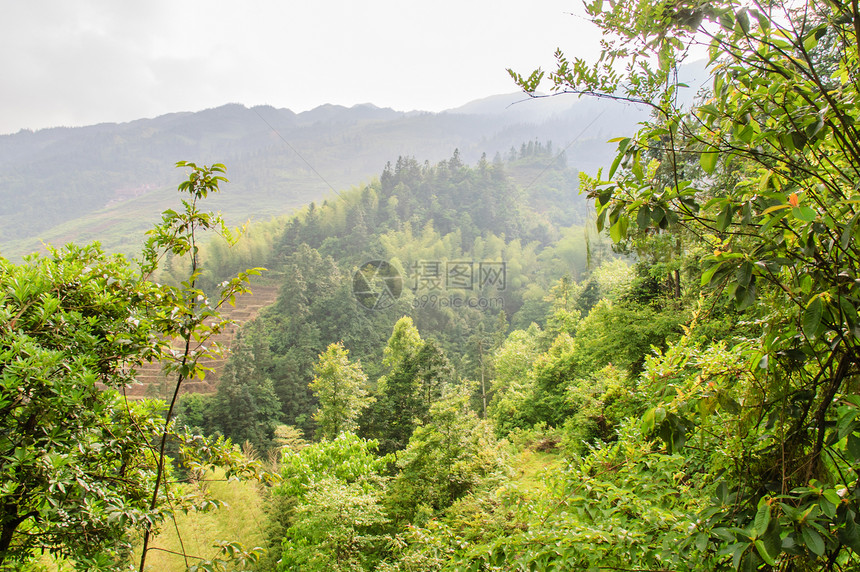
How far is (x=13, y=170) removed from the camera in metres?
124

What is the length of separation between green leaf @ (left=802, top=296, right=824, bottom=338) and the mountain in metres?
87.8

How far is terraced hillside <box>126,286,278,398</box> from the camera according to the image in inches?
1011

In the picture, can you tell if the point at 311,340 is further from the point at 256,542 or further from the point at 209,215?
the point at 209,215

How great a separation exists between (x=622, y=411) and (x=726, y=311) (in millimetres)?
2481

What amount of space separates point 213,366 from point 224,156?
168 meters

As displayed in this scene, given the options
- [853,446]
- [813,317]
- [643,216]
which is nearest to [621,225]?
[643,216]

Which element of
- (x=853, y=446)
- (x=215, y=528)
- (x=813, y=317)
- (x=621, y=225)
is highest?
(x=621, y=225)

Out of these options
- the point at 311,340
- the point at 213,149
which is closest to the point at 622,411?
the point at 311,340

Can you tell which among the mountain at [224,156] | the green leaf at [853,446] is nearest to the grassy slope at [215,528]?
the green leaf at [853,446]

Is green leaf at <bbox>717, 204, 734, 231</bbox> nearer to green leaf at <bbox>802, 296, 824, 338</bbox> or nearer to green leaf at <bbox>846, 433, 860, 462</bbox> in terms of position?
green leaf at <bbox>802, 296, 824, 338</bbox>

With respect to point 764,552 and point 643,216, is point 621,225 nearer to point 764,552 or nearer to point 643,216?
point 643,216

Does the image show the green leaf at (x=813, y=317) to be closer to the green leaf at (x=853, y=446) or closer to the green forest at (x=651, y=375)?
the green forest at (x=651, y=375)

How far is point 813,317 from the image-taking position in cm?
91

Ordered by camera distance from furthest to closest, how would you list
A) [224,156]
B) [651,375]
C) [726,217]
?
[224,156]
[651,375]
[726,217]
